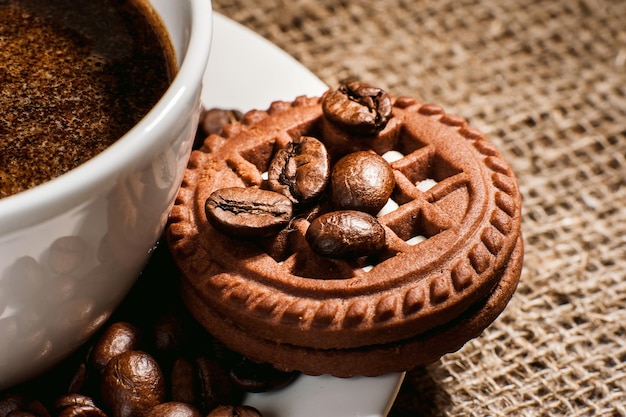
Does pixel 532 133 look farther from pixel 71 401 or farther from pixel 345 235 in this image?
pixel 71 401

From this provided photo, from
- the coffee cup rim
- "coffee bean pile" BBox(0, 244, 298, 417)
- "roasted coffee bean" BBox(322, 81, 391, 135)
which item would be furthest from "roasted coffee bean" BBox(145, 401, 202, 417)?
"roasted coffee bean" BBox(322, 81, 391, 135)

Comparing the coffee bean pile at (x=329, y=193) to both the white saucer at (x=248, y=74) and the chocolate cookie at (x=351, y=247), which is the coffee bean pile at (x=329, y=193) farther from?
the white saucer at (x=248, y=74)

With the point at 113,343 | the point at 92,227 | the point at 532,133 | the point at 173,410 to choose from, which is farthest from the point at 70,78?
the point at 532,133

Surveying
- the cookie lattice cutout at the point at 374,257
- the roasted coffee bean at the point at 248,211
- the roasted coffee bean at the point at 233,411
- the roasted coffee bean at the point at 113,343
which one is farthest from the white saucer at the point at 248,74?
the roasted coffee bean at the point at 233,411

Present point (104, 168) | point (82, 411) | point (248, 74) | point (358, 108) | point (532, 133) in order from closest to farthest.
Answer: point (104, 168)
point (82, 411)
point (358, 108)
point (248, 74)
point (532, 133)

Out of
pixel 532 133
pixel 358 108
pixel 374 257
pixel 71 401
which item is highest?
pixel 358 108

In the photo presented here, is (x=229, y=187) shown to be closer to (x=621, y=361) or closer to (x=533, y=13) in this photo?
(x=621, y=361)
